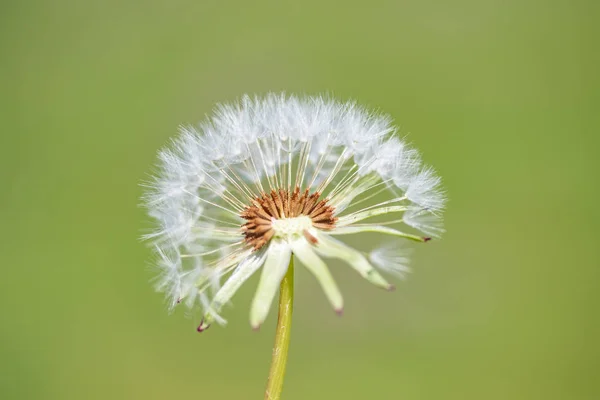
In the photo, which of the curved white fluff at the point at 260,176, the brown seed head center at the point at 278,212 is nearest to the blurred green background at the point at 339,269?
the curved white fluff at the point at 260,176

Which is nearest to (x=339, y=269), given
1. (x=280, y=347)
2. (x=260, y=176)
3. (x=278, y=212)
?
(x=260, y=176)

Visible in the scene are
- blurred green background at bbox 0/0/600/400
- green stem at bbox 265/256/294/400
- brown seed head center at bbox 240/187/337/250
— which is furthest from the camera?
blurred green background at bbox 0/0/600/400

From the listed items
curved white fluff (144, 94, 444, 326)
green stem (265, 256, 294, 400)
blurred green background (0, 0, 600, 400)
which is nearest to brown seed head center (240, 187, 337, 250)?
curved white fluff (144, 94, 444, 326)

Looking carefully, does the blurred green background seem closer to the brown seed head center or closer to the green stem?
the brown seed head center

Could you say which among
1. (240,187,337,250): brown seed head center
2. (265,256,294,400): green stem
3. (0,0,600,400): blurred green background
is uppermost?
(0,0,600,400): blurred green background

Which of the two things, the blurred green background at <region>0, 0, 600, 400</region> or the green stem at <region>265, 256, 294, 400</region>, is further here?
the blurred green background at <region>0, 0, 600, 400</region>

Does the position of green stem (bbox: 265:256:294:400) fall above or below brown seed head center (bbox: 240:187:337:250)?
below

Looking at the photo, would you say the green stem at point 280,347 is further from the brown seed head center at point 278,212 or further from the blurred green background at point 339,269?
the blurred green background at point 339,269
